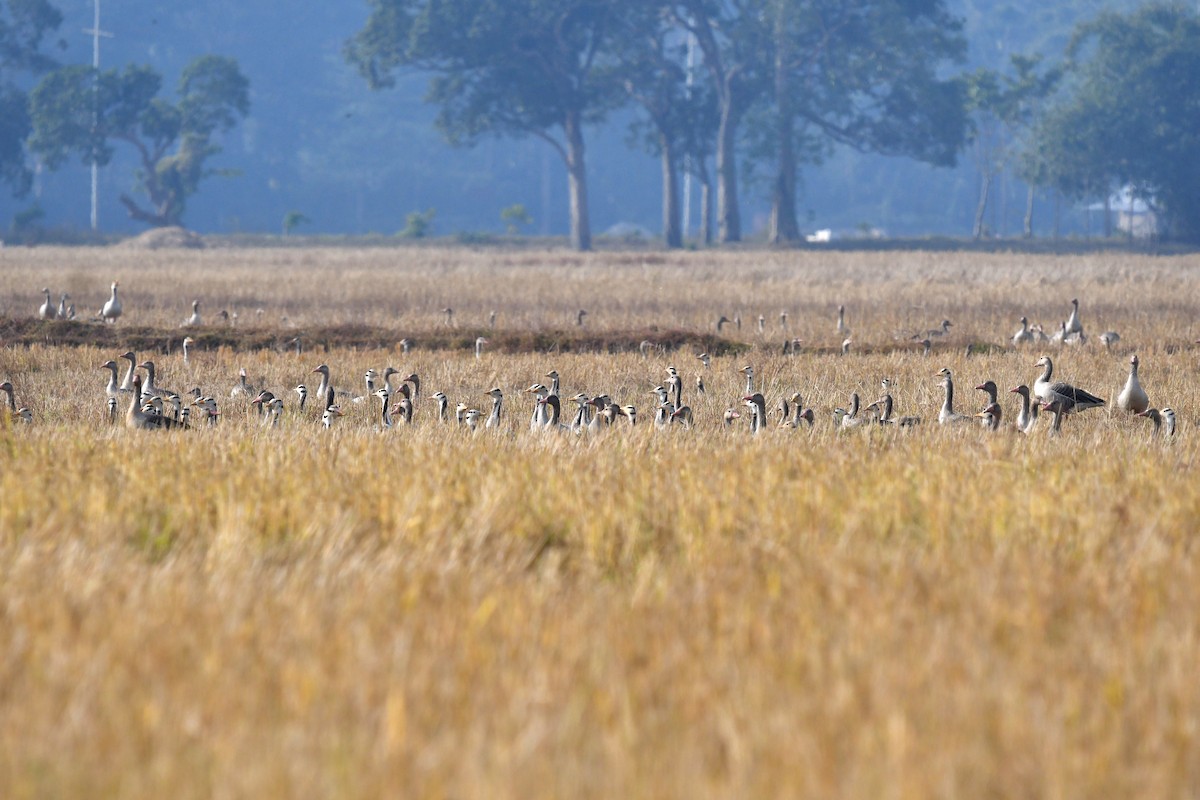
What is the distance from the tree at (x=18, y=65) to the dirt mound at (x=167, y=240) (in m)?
15.5

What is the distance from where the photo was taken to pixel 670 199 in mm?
80562

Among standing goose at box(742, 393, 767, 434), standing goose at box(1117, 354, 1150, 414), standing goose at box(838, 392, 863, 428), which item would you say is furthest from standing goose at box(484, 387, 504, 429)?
standing goose at box(1117, 354, 1150, 414)

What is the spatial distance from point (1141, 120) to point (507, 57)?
3242 cm

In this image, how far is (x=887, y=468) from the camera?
9.96 meters

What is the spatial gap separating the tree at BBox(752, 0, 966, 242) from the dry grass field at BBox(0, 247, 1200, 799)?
215 feet

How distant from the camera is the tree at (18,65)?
84.9 m

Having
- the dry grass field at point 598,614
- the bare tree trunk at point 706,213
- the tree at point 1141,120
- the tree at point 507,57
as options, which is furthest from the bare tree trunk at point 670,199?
the dry grass field at point 598,614

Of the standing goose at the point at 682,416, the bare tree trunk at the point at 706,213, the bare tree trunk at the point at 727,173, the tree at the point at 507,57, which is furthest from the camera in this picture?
the bare tree trunk at the point at 706,213

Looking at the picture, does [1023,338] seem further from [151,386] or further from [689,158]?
[689,158]

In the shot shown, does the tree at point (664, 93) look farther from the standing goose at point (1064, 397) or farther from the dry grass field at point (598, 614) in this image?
the dry grass field at point (598, 614)

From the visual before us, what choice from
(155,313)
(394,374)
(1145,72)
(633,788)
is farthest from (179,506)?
(1145,72)

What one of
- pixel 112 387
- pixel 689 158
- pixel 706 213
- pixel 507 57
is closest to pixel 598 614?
pixel 112 387

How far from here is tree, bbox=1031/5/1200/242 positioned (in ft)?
264

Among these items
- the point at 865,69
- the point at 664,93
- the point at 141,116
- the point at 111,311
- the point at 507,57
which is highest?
the point at 507,57
